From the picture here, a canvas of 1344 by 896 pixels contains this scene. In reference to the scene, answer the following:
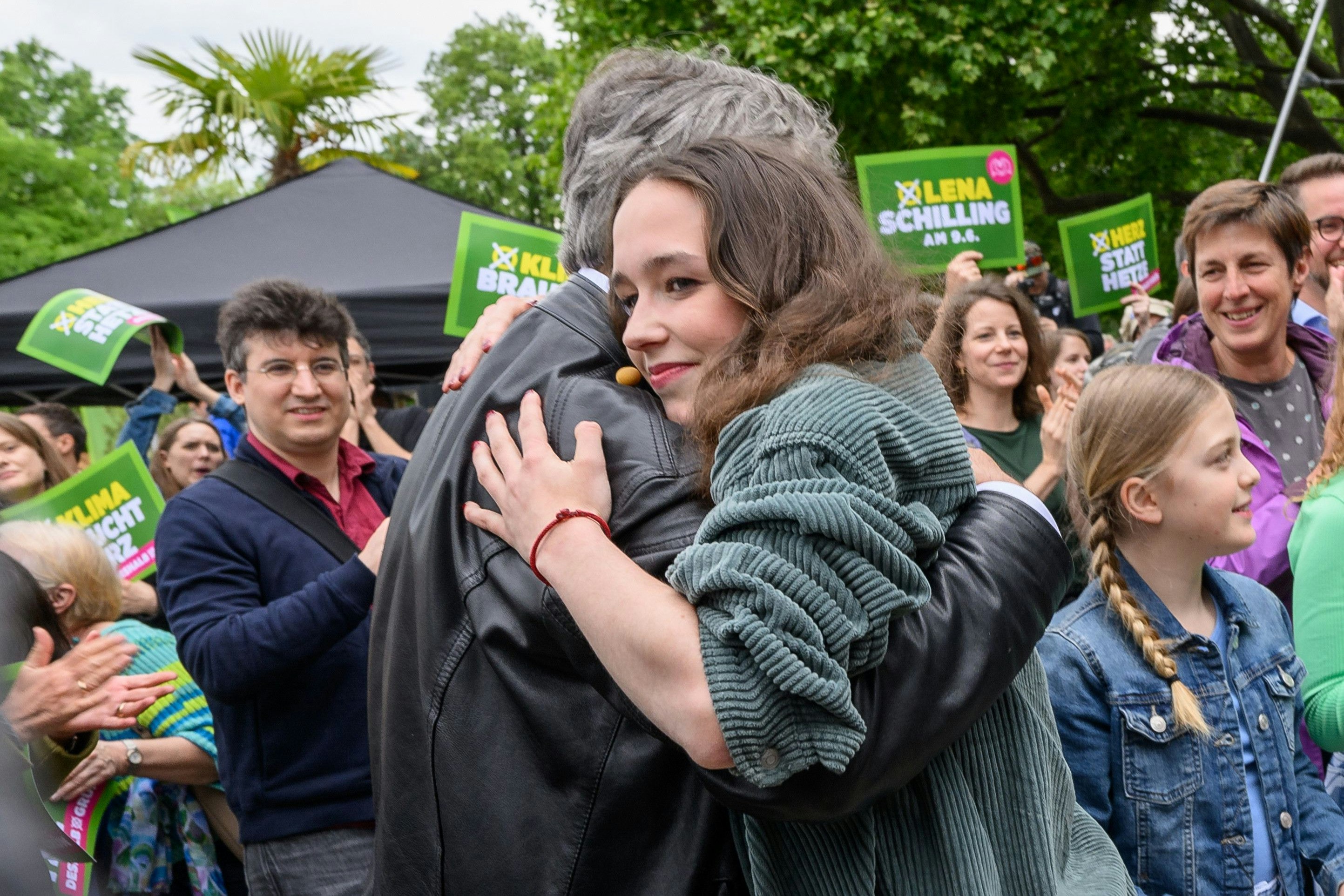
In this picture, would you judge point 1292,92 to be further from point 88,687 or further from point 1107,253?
point 88,687

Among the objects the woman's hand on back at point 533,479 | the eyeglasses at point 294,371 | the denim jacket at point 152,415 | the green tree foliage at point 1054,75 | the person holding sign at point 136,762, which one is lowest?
the person holding sign at point 136,762

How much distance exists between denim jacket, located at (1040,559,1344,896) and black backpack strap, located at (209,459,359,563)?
67.1 inches

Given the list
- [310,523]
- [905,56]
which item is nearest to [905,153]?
[310,523]

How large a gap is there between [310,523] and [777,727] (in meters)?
2.12

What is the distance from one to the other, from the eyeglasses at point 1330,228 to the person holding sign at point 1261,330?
1.94 feet

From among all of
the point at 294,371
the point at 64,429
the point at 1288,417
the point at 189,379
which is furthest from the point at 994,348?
the point at 64,429

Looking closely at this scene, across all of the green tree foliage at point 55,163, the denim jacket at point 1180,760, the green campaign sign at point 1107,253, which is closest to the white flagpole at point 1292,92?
the green campaign sign at point 1107,253

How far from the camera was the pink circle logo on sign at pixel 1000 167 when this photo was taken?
5.57 metres

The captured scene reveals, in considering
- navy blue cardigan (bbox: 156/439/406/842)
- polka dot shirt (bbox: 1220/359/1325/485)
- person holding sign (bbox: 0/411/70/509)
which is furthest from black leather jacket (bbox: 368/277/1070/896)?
person holding sign (bbox: 0/411/70/509)

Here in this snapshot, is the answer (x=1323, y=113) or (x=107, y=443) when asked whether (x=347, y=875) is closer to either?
(x=107, y=443)

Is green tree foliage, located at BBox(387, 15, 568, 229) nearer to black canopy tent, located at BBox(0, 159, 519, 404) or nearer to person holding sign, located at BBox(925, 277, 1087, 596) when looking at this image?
black canopy tent, located at BBox(0, 159, 519, 404)

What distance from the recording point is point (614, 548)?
1.29 m

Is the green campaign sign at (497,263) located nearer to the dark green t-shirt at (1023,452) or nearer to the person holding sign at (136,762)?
the dark green t-shirt at (1023,452)

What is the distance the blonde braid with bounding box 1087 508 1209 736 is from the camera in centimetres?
225
